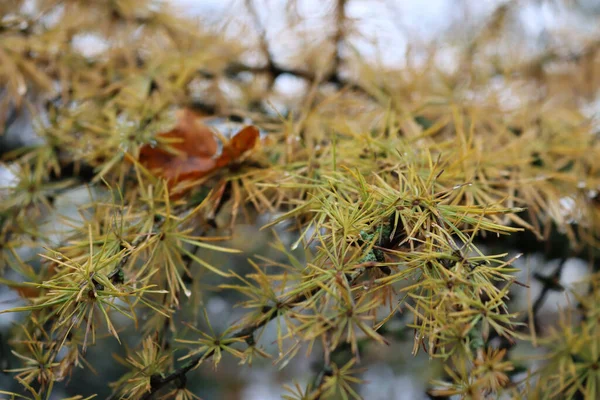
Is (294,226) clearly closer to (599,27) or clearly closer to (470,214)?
(470,214)

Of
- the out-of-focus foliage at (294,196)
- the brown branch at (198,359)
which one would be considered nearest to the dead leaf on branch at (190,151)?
the out-of-focus foliage at (294,196)

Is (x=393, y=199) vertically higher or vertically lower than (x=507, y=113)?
higher

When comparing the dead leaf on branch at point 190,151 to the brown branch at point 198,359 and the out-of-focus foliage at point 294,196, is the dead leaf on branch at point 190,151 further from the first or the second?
the brown branch at point 198,359

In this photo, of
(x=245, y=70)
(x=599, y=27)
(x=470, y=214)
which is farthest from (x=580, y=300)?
(x=599, y=27)

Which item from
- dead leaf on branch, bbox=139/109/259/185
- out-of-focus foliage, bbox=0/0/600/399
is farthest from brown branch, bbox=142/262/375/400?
dead leaf on branch, bbox=139/109/259/185

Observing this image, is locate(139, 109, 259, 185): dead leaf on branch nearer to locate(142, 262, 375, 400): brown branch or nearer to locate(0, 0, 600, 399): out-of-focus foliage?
locate(0, 0, 600, 399): out-of-focus foliage

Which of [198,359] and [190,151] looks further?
[190,151]

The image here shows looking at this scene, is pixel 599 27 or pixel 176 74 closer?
pixel 176 74
